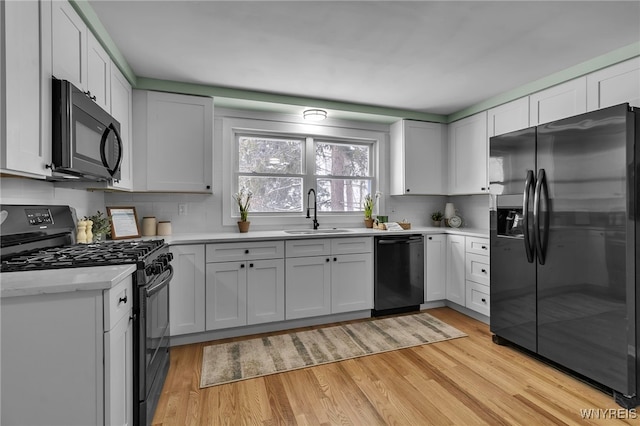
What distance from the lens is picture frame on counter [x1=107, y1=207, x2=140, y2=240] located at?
2.69 metres

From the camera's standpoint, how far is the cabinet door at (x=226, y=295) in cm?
278

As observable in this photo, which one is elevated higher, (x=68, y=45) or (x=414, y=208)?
(x=68, y=45)

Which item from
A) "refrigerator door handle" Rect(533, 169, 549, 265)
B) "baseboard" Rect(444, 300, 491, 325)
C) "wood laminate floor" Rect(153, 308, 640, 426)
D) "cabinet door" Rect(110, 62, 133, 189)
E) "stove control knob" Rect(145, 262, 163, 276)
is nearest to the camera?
"stove control knob" Rect(145, 262, 163, 276)

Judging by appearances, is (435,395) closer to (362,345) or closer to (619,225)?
(362,345)

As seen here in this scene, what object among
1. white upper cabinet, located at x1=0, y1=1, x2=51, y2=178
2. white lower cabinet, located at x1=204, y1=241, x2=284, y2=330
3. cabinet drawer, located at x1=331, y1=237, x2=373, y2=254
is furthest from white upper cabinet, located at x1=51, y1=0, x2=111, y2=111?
cabinet drawer, located at x1=331, y1=237, x2=373, y2=254

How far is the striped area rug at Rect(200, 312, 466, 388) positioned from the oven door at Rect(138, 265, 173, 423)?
344mm

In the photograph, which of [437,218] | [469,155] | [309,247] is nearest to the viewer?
[309,247]

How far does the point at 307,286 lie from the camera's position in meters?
3.12

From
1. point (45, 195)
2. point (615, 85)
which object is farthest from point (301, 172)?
point (615, 85)

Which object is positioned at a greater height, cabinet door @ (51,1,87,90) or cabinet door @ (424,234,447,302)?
cabinet door @ (51,1,87,90)

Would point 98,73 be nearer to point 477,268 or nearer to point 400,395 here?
point 400,395

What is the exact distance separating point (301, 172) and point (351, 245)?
3.81ft

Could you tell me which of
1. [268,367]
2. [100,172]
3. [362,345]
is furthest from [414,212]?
[100,172]

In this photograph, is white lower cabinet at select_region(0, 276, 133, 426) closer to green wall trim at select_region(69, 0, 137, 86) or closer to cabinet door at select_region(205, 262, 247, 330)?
cabinet door at select_region(205, 262, 247, 330)
